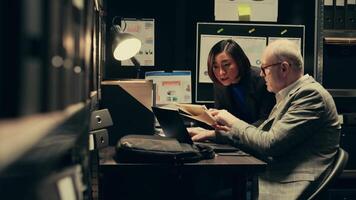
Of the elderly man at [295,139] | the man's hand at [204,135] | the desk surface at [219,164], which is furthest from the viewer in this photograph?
the man's hand at [204,135]

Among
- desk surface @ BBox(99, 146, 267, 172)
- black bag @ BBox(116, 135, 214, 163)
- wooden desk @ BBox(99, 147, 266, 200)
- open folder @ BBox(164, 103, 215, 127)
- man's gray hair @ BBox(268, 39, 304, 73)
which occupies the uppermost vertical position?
man's gray hair @ BBox(268, 39, 304, 73)

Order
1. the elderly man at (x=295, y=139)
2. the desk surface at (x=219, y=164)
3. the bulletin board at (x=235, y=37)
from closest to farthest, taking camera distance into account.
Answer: the desk surface at (x=219, y=164)
the elderly man at (x=295, y=139)
the bulletin board at (x=235, y=37)

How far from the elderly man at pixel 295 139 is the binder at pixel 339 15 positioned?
4.56 feet

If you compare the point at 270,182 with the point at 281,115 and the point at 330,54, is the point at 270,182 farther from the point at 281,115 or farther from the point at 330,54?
the point at 330,54

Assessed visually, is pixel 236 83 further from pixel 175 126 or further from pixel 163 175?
pixel 163 175

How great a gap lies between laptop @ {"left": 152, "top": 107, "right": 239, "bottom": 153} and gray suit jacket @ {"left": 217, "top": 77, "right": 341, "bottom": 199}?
0.36ft

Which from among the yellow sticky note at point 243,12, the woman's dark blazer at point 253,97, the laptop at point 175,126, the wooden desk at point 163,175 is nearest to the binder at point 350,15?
the yellow sticky note at point 243,12

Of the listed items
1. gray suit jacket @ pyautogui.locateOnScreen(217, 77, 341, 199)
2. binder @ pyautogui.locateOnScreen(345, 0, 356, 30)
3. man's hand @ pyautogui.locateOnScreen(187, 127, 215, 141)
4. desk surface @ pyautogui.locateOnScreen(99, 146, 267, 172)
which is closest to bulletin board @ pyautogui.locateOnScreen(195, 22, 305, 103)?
binder @ pyautogui.locateOnScreen(345, 0, 356, 30)

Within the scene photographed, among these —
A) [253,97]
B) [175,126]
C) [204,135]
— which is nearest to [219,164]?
[175,126]

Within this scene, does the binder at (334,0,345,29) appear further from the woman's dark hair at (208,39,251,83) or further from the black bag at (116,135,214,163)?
the black bag at (116,135,214,163)

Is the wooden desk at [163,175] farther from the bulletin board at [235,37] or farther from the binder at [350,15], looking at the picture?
the binder at [350,15]

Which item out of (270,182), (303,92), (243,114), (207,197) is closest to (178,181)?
(207,197)

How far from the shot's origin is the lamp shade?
A: 8.26 feet

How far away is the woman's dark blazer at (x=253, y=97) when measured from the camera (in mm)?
2561
